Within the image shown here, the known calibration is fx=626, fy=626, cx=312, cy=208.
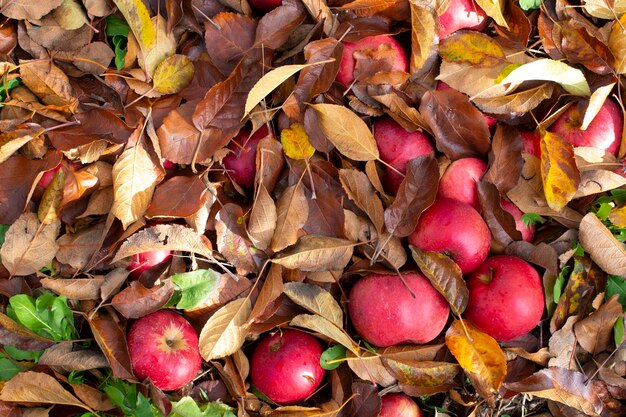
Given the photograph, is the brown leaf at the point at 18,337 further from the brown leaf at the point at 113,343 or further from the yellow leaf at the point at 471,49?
the yellow leaf at the point at 471,49

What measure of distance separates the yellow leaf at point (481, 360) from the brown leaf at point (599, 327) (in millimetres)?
205

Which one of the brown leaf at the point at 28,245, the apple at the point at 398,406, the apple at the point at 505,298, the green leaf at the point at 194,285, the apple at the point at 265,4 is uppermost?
the apple at the point at 265,4

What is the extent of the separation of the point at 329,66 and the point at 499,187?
0.43 metres

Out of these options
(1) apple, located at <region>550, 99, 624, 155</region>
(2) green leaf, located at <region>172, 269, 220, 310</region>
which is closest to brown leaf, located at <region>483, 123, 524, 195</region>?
(1) apple, located at <region>550, 99, 624, 155</region>

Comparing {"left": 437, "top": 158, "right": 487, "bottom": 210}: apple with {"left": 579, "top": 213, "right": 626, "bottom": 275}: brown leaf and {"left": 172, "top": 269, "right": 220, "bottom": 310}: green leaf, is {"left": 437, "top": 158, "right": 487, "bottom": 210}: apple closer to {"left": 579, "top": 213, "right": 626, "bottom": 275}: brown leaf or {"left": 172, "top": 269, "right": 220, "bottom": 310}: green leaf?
{"left": 579, "top": 213, "right": 626, "bottom": 275}: brown leaf

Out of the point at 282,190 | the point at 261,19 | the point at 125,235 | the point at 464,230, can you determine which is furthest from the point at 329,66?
the point at 125,235

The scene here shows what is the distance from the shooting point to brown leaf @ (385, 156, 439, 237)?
4.05 ft

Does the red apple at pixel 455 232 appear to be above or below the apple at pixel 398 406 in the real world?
above

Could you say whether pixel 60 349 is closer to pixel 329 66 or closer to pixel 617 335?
pixel 329 66

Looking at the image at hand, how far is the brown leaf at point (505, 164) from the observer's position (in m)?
1.29

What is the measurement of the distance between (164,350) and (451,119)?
0.74m

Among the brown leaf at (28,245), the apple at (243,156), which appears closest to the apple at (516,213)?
the apple at (243,156)

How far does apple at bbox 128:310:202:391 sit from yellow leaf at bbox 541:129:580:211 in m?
0.78

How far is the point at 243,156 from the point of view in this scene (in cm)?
129
